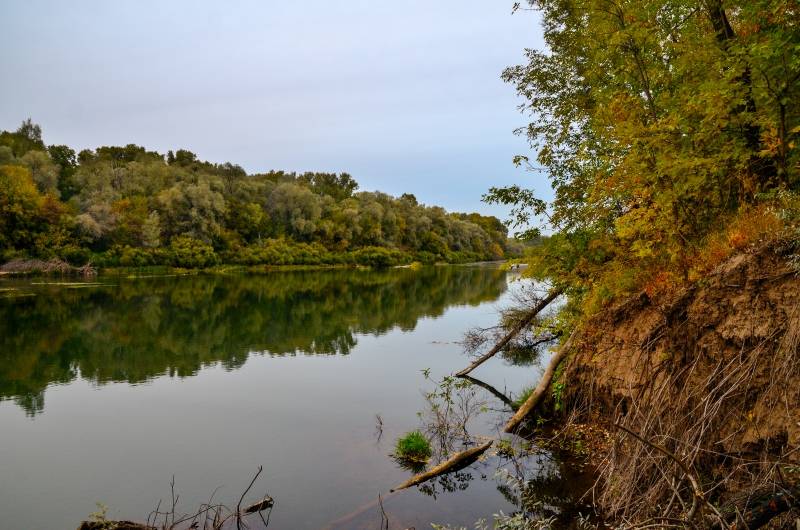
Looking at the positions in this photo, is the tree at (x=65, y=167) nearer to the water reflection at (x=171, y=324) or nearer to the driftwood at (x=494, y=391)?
the water reflection at (x=171, y=324)

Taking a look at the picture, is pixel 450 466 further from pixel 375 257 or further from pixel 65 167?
pixel 65 167

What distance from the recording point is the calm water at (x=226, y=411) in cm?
923

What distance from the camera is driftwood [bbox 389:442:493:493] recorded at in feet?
31.6

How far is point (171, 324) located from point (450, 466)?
2419 cm

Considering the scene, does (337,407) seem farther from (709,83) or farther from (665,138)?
(709,83)

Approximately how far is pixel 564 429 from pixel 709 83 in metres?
6.91

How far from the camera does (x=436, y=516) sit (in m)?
8.47

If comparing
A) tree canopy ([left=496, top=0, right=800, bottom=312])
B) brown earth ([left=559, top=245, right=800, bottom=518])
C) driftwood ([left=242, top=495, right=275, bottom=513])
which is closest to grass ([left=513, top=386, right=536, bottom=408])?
tree canopy ([left=496, top=0, right=800, bottom=312])

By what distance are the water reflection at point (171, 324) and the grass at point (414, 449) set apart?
1058cm

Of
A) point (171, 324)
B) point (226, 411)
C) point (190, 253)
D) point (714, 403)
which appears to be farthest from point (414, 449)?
point (190, 253)

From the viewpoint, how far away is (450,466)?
1004cm

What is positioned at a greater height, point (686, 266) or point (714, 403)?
point (686, 266)

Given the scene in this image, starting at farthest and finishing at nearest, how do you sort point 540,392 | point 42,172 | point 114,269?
point 42,172 → point 114,269 → point 540,392

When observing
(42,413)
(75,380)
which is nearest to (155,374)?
(75,380)
